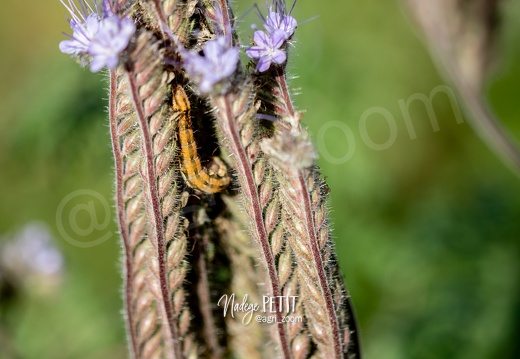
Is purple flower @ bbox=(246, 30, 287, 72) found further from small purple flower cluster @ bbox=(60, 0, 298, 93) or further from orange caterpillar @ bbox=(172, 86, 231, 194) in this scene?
orange caterpillar @ bbox=(172, 86, 231, 194)

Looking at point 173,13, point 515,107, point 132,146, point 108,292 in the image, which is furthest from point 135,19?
point 515,107

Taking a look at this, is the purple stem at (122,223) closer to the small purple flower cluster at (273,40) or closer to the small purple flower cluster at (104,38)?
the small purple flower cluster at (104,38)

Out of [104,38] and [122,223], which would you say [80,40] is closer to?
[104,38]

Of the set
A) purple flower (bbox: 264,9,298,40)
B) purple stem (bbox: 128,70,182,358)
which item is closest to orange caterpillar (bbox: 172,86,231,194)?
purple stem (bbox: 128,70,182,358)

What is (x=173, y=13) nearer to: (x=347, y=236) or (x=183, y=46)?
(x=183, y=46)

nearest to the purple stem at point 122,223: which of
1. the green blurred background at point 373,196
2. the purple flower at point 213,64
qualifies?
the purple flower at point 213,64

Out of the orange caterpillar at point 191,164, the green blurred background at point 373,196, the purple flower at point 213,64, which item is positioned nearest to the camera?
the purple flower at point 213,64
